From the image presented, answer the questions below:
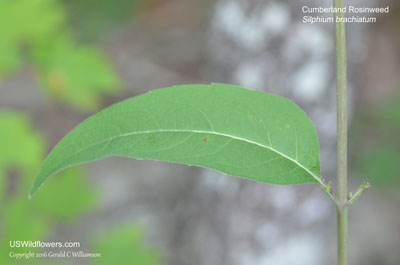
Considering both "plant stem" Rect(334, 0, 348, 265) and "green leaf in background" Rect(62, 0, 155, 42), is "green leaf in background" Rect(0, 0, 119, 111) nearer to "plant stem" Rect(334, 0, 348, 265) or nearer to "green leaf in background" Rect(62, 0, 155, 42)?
"green leaf in background" Rect(62, 0, 155, 42)

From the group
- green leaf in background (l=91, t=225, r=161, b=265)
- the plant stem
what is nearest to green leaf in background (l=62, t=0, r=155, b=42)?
green leaf in background (l=91, t=225, r=161, b=265)

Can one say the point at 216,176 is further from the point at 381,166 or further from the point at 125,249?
the point at 381,166

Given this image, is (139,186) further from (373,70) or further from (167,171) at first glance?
(373,70)

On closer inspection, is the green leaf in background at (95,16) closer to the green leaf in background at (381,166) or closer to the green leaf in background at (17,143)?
the green leaf in background at (17,143)

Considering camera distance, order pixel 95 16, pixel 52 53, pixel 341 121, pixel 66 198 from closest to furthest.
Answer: pixel 341 121 < pixel 66 198 < pixel 52 53 < pixel 95 16

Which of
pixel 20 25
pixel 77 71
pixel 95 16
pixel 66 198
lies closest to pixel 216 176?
pixel 66 198

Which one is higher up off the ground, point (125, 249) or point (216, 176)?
point (216, 176)

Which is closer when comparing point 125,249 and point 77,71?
point 125,249
